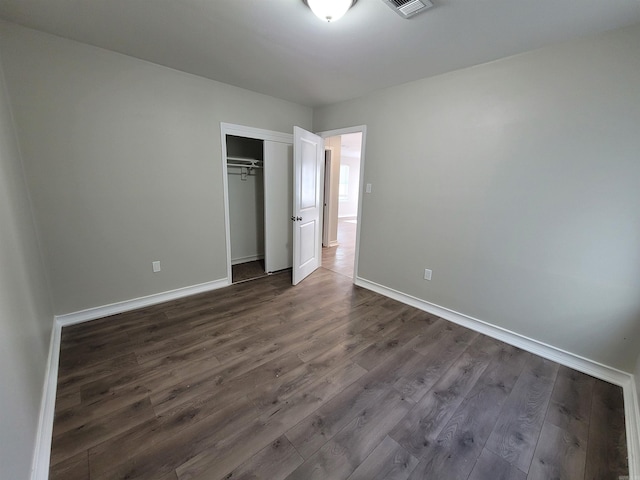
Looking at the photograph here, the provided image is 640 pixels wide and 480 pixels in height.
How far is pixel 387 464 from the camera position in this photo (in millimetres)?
1308

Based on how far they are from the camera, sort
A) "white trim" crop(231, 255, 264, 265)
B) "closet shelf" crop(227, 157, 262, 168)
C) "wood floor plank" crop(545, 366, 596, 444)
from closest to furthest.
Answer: "wood floor plank" crop(545, 366, 596, 444)
"closet shelf" crop(227, 157, 262, 168)
"white trim" crop(231, 255, 264, 265)

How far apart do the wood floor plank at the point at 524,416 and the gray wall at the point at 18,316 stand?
6.99 feet

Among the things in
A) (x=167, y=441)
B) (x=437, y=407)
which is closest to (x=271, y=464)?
(x=167, y=441)

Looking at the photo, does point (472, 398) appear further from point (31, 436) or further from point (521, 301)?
point (31, 436)

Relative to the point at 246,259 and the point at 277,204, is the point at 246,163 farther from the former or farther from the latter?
the point at 246,259

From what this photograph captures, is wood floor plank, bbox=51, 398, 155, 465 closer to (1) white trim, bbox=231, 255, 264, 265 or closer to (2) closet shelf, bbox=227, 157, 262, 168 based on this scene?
(1) white trim, bbox=231, 255, 264, 265

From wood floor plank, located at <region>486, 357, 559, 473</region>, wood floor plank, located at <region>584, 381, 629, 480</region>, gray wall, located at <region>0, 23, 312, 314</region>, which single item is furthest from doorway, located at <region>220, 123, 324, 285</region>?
wood floor plank, located at <region>584, 381, 629, 480</region>

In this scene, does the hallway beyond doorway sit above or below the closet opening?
below

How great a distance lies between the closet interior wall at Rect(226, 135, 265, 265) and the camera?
400cm

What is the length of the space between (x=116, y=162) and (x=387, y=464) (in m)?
3.10

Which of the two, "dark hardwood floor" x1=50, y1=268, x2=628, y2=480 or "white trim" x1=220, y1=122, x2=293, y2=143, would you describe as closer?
"dark hardwood floor" x1=50, y1=268, x2=628, y2=480

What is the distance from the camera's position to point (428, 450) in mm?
1385

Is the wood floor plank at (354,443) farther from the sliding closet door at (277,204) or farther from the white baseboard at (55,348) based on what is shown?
the sliding closet door at (277,204)

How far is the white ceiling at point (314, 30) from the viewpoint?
1.58 metres
